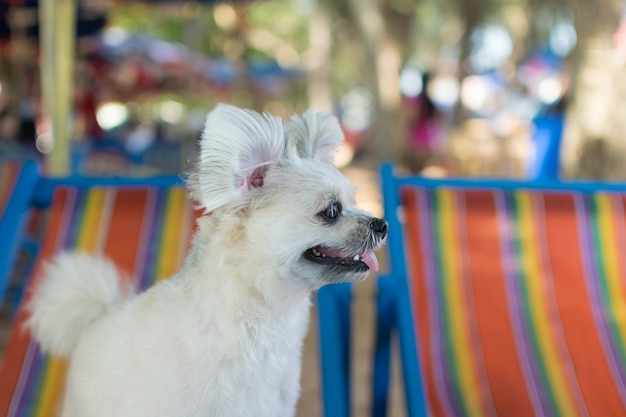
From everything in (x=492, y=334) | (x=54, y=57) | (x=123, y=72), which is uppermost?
(x=123, y=72)

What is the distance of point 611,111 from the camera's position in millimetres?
4500

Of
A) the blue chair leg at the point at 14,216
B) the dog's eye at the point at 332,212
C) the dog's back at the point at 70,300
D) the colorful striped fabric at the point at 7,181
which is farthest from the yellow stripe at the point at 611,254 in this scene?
the colorful striped fabric at the point at 7,181

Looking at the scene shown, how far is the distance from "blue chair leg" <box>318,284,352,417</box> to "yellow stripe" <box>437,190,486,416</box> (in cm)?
47

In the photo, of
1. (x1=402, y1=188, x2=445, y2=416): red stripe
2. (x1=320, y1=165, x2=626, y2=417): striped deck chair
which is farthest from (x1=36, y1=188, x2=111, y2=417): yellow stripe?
(x1=402, y1=188, x2=445, y2=416): red stripe

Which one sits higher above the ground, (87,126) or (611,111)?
(87,126)

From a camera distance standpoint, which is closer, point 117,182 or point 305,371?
point 117,182

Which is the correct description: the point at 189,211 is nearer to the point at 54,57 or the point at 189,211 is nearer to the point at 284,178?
the point at 284,178

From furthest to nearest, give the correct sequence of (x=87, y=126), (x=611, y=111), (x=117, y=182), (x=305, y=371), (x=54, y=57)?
1. (x=87, y=126)
2. (x=54, y=57)
3. (x=611, y=111)
4. (x=305, y=371)
5. (x=117, y=182)

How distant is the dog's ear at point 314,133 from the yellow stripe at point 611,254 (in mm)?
1651

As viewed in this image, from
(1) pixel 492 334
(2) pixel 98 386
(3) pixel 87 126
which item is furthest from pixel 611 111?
(3) pixel 87 126

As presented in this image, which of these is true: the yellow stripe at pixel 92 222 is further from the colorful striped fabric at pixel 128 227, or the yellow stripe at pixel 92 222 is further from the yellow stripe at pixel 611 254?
the yellow stripe at pixel 611 254

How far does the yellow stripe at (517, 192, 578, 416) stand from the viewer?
8.33 ft

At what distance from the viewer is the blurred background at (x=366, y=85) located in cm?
466

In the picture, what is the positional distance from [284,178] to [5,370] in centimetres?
158
